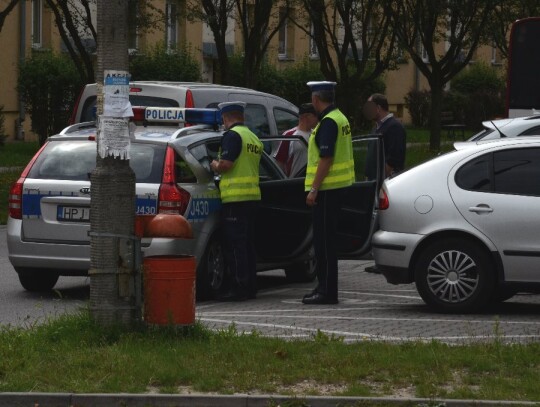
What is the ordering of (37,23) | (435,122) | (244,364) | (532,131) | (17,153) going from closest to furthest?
(244,364)
(532,131)
(17,153)
(435,122)
(37,23)

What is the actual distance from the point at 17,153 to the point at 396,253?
22723 mm

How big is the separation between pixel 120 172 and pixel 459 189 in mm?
3387

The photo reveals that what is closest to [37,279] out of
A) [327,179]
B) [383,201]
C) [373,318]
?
[327,179]

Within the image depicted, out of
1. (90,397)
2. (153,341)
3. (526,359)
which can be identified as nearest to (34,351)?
(153,341)

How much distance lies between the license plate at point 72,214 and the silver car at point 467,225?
256 cm

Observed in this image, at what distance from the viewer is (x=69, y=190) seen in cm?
1256

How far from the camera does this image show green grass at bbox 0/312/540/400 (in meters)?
7.97

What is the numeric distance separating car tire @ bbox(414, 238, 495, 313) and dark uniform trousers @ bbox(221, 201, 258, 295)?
173 centimetres

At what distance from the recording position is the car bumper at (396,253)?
11.8m

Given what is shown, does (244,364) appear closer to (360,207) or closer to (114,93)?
(114,93)

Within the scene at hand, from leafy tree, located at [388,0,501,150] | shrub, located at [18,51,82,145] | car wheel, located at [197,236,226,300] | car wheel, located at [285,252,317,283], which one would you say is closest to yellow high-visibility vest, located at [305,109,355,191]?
car wheel, located at [197,236,226,300]

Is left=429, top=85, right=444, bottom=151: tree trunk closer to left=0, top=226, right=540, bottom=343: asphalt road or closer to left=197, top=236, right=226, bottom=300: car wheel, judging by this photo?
left=0, top=226, right=540, bottom=343: asphalt road

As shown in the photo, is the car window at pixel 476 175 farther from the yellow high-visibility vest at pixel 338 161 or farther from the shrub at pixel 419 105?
the shrub at pixel 419 105

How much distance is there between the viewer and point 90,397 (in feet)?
25.3
